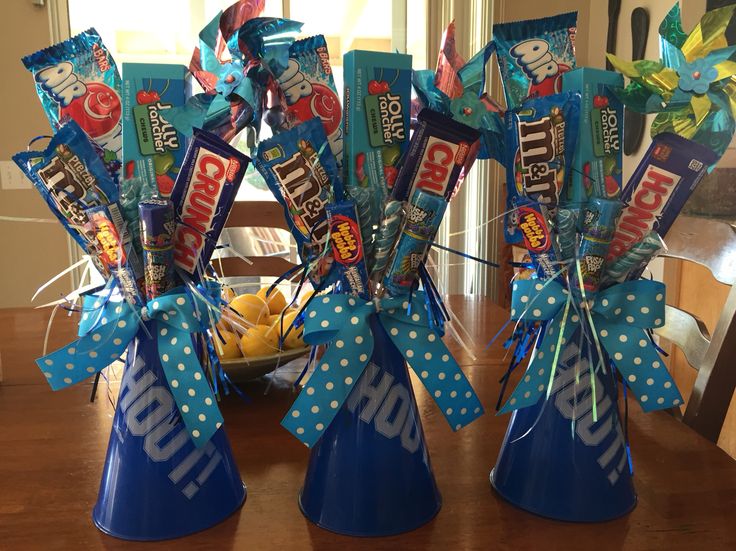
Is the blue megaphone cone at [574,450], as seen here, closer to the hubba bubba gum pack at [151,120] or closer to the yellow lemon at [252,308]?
the hubba bubba gum pack at [151,120]

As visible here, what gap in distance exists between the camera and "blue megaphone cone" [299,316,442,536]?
53 cm

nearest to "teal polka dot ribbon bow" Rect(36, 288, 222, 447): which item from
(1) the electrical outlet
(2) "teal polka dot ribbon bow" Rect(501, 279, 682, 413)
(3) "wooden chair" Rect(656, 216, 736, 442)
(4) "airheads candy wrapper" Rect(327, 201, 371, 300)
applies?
(4) "airheads candy wrapper" Rect(327, 201, 371, 300)

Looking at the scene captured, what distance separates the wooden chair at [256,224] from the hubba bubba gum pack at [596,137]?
4.11ft

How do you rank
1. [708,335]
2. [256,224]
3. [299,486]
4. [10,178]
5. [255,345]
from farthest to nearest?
[10,178]
[256,224]
[708,335]
[255,345]
[299,486]

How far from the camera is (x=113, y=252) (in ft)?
1.69

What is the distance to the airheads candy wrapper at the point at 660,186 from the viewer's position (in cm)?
51

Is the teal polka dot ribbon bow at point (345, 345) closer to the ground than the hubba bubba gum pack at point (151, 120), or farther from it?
closer to the ground

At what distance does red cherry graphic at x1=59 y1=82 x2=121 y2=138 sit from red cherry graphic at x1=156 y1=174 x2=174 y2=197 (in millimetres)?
71

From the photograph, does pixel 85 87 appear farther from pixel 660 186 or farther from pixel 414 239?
pixel 660 186

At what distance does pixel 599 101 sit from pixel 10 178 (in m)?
2.81

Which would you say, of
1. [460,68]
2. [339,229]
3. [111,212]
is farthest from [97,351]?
[460,68]

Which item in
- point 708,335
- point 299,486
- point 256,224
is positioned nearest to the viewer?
point 299,486

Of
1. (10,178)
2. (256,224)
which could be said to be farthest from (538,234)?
(10,178)

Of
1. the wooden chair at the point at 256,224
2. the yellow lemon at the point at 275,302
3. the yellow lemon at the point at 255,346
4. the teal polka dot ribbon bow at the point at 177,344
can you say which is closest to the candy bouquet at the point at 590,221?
the teal polka dot ribbon bow at the point at 177,344
